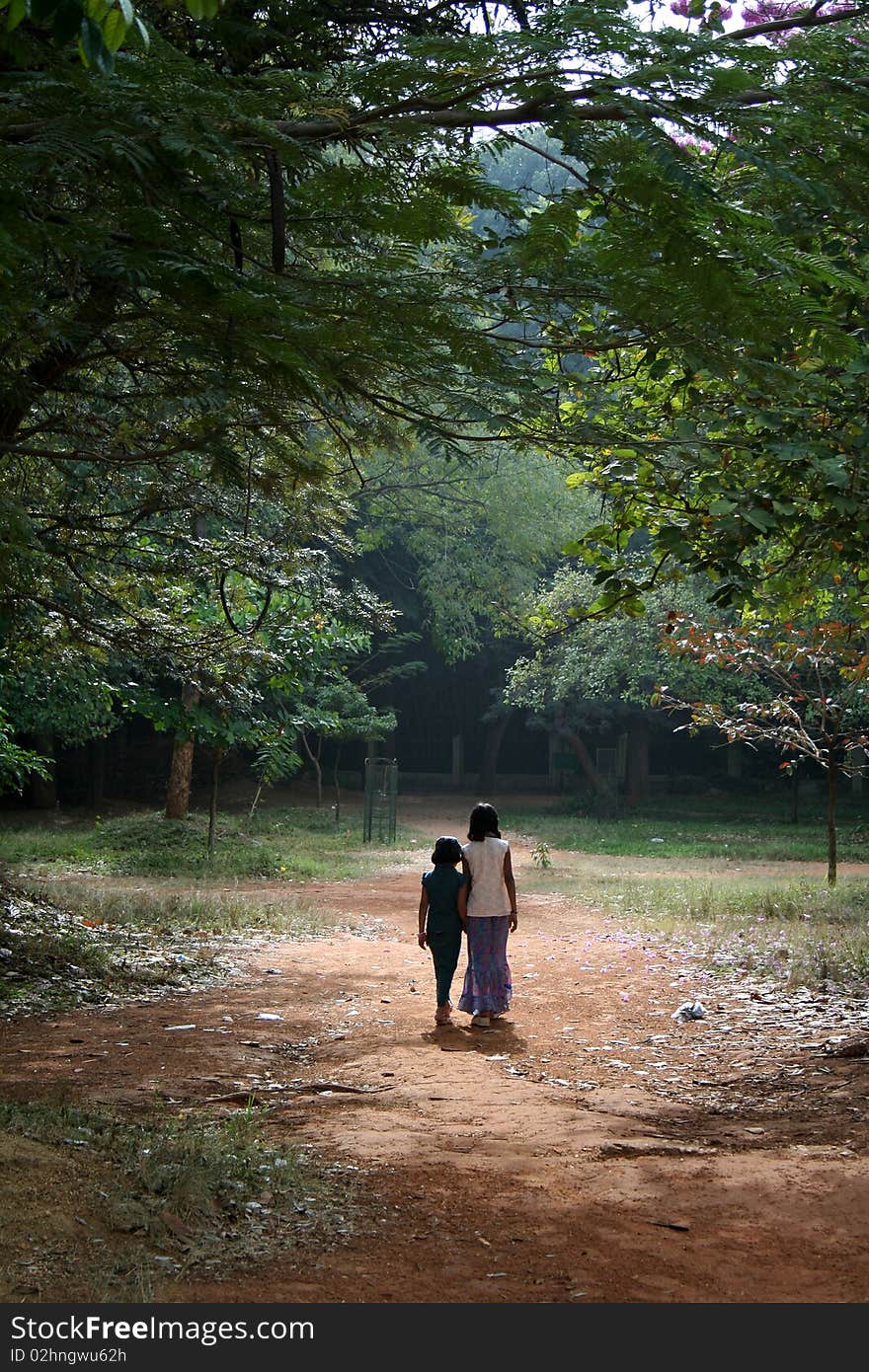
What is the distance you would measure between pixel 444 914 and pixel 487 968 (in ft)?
1.65

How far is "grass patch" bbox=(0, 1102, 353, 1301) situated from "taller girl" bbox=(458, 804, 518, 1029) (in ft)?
10.5

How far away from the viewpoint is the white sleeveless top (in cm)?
870

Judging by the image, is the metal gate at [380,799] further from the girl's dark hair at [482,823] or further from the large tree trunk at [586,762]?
the girl's dark hair at [482,823]

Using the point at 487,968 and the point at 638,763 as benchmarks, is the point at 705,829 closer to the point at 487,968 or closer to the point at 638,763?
the point at 638,763

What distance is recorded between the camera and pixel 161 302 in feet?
17.1

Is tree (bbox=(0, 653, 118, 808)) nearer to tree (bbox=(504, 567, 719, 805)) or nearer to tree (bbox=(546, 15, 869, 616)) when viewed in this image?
tree (bbox=(546, 15, 869, 616))

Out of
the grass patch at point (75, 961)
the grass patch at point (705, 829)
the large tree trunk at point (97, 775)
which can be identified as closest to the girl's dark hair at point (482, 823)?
the grass patch at point (75, 961)

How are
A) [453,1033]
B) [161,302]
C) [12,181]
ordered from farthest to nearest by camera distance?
[453,1033]
[161,302]
[12,181]

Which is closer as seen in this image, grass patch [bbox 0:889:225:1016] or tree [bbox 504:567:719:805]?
grass patch [bbox 0:889:225:1016]

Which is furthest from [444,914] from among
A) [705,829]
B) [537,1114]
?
[705,829]

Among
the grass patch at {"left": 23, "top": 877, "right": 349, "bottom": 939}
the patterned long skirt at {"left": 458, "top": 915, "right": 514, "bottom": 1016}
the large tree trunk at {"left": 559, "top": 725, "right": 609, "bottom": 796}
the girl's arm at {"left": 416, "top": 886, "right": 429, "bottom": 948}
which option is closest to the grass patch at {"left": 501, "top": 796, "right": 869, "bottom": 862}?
the large tree trunk at {"left": 559, "top": 725, "right": 609, "bottom": 796}

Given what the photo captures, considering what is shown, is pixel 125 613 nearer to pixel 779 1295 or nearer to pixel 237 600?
pixel 237 600

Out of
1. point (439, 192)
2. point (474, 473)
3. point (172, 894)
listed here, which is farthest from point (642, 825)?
point (439, 192)

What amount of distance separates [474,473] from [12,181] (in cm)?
Result: 2719
